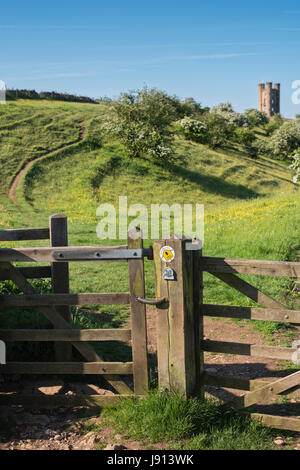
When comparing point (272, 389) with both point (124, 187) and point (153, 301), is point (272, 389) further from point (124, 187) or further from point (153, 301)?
point (124, 187)

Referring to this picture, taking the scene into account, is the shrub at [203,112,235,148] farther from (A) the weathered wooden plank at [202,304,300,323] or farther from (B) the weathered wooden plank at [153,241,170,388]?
(B) the weathered wooden plank at [153,241,170,388]

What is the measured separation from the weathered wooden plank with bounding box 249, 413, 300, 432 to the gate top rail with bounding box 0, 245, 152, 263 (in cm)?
206

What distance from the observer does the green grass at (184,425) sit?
4.32 metres

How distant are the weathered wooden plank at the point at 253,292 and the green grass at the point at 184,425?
121 cm

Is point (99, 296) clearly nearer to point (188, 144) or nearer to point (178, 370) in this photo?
point (178, 370)

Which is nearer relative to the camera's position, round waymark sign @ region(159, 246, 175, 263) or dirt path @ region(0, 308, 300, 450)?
dirt path @ region(0, 308, 300, 450)

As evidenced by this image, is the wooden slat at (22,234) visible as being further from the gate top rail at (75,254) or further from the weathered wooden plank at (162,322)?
the weathered wooden plank at (162,322)

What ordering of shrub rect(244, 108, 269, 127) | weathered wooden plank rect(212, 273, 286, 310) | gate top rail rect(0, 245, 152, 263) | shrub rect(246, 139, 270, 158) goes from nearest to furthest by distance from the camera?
weathered wooden plank rect(212, 273, 286, 310), gate top rail rect(0, 245, 152, 263), shrub rect(246, 139, 270, 158), shrub rect(244, 108, 269, 127)

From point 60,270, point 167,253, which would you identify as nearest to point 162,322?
point 167,253

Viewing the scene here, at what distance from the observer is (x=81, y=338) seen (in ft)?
16.6

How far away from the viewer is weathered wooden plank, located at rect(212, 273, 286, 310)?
4.59m

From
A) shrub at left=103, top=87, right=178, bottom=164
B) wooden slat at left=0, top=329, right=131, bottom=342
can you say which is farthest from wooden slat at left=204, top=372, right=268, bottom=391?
shrub at left=103, top=87, right=178, bottom=164

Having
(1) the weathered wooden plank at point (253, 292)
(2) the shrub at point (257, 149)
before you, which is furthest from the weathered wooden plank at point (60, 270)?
(2) the shrub at point (257, 149)
